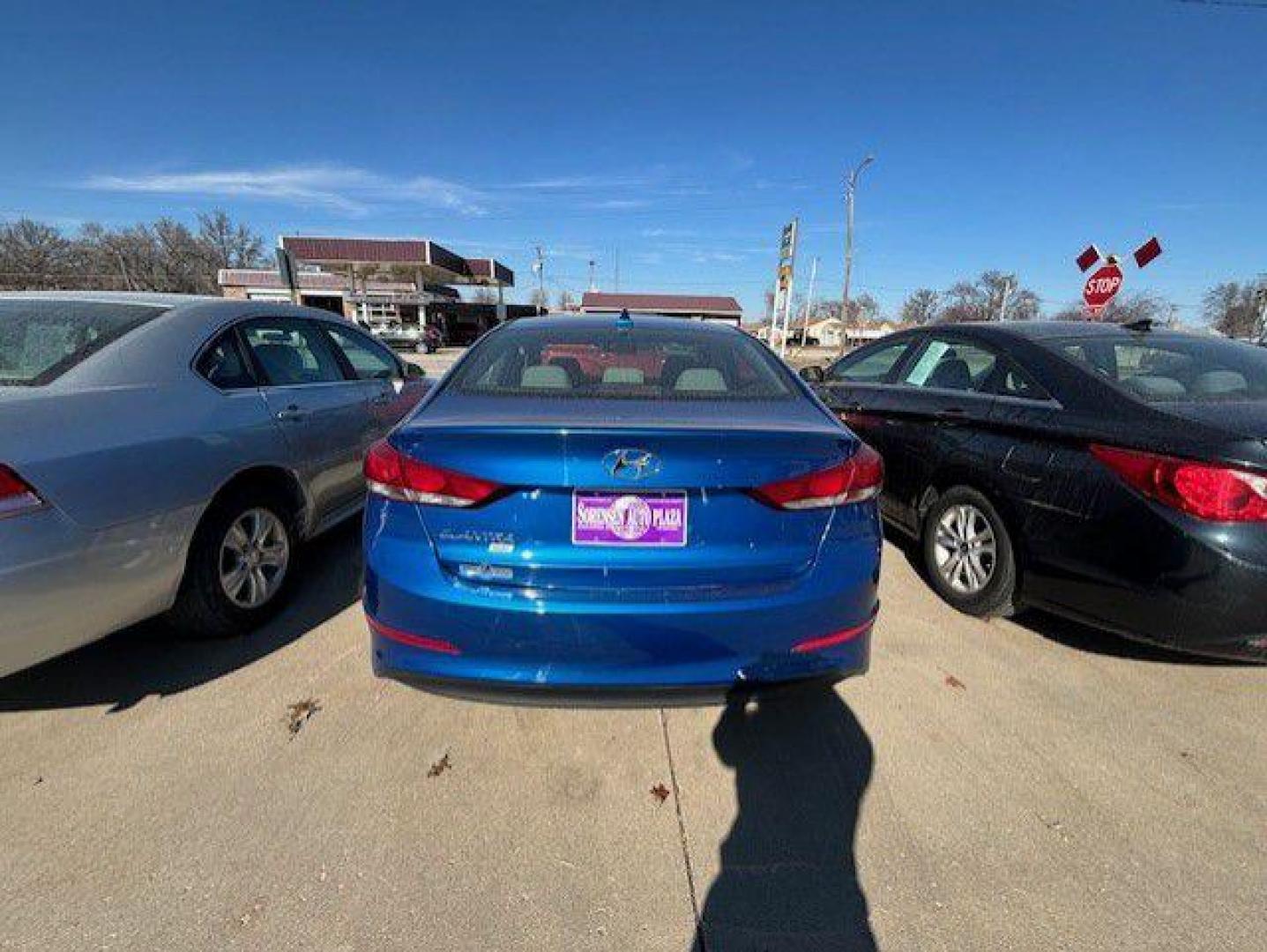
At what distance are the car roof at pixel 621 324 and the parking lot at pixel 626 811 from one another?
69.4 inches

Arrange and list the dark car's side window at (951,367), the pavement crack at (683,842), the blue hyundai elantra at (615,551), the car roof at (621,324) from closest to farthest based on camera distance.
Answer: the pavement crack at (683,842), the blue hyundai elantra at (615,551), the car roof at (621,324), the dark car's side window at (951,367)

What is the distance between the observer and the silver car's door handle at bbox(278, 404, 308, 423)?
341cm

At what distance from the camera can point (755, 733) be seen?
8.27 feet

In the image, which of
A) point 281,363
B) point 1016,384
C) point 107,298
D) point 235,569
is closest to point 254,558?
point 235,569

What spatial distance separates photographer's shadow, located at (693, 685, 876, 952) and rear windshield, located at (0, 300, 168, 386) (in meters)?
2.85

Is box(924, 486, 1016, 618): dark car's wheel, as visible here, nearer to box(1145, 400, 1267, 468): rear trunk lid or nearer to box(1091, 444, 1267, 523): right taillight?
box(1091, 444, 1267, 523): right taillight

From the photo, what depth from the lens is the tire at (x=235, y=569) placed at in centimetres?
286

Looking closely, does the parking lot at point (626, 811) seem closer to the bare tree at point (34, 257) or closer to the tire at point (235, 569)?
the tire at point (235, 569)

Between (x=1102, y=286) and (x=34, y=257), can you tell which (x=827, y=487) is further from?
(x=34, y=257)

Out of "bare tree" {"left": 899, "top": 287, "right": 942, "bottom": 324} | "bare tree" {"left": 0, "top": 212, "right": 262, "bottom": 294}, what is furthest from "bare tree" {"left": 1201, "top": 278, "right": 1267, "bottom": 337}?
"bare tree" {"left": 0, "top": 212, "right": 262, "bottom": 294}

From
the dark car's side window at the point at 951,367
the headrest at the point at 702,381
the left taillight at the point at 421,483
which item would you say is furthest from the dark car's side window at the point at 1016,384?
the left taillight at the point at 421,483

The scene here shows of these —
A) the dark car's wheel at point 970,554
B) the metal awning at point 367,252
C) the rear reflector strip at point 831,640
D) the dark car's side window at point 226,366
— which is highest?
the metal awning at point 367,252

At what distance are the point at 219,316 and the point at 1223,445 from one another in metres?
4.37

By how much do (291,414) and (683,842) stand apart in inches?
113
